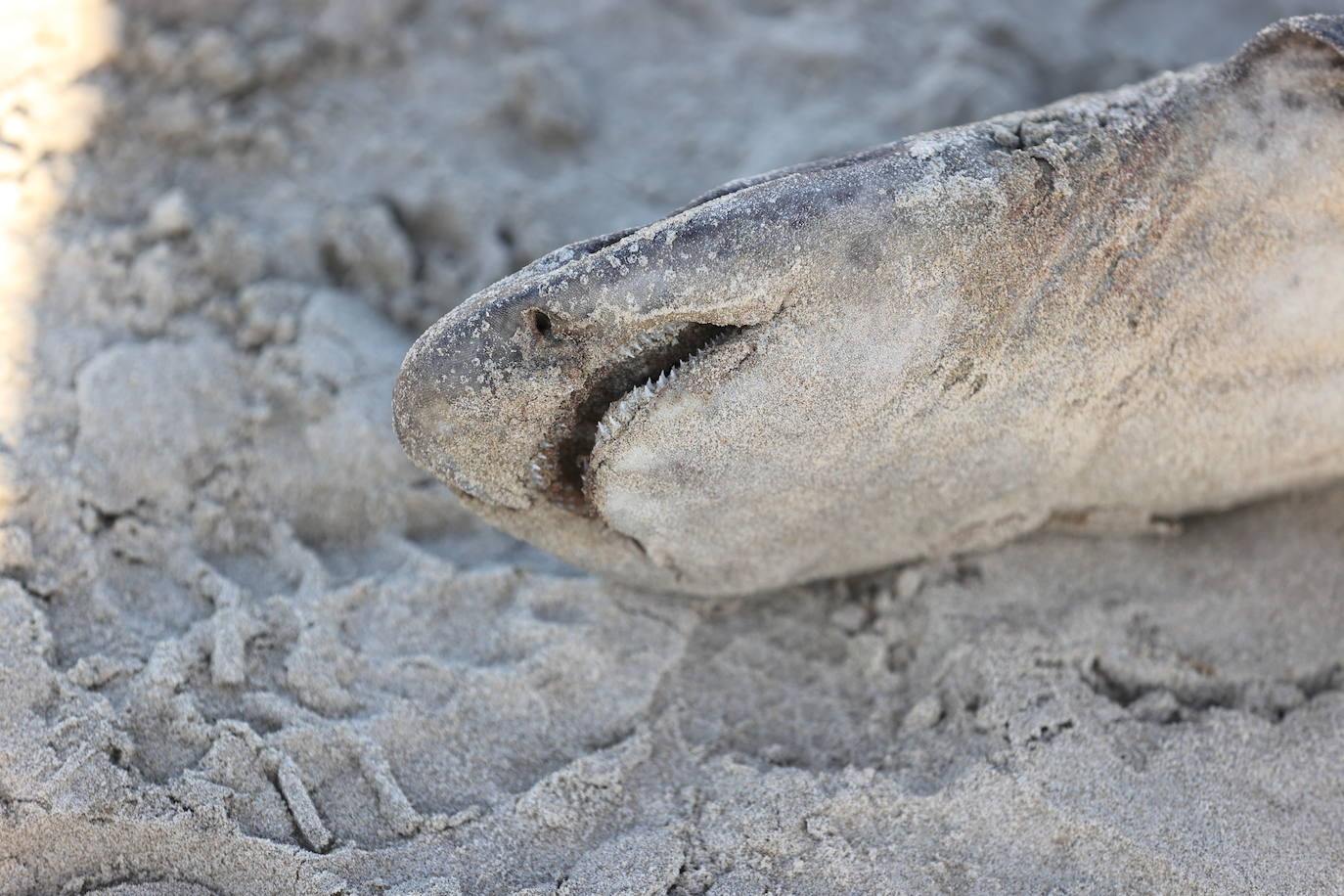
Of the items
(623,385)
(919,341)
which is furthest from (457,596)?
(919,341)

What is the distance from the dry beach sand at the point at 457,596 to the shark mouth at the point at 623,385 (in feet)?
0.97

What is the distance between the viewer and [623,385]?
4.55ft

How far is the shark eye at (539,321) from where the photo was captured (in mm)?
1327

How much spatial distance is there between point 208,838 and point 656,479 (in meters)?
0.67

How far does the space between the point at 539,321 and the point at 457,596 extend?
1.62 ft

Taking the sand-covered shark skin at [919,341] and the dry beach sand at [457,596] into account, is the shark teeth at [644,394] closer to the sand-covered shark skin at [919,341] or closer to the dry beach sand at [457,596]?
the sand-covered shark skin at [919,341]

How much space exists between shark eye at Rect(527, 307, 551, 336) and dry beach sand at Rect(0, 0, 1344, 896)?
458 mm

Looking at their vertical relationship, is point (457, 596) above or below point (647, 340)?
below

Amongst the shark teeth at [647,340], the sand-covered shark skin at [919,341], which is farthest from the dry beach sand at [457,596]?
the shark teeth at [647,340]

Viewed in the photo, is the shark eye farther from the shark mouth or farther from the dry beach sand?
the dry beach sand

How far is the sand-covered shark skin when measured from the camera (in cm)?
133

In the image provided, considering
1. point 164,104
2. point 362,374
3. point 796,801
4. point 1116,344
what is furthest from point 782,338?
point 164,104

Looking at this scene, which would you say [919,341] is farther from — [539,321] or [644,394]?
[539,321]

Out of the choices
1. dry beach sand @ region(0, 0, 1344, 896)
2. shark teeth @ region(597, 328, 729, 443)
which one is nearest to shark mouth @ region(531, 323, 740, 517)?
shark teeth @ region(597, 328, 729, 443)
